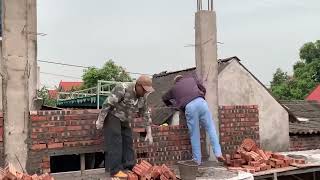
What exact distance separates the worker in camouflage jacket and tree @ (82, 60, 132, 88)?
22067 mm

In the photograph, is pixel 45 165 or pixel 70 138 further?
pixel 70 138

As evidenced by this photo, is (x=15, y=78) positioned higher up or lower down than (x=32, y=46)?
lower down

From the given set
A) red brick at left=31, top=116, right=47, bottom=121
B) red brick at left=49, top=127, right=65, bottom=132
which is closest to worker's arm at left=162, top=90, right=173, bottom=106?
red brick at left=49, top=127, right=65, bottom=132

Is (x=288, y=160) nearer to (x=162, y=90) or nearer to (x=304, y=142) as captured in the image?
(x=304, y=142)

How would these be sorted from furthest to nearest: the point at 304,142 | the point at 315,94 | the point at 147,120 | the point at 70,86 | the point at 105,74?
1. the point at 70,86
2. the point at 315,94
3. the point at 105,74
4. the point at 304,142
5. the point at 147,120

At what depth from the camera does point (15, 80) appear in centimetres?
598

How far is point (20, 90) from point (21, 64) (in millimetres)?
333

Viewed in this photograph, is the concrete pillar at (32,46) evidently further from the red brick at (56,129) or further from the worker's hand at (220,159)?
the worker's hand at (220,159)

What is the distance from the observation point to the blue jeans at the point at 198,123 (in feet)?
23.5

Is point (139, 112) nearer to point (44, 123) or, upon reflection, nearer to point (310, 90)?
point (44, 123)

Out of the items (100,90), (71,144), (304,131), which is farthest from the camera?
(100,90)

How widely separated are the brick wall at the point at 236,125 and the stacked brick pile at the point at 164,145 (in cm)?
49

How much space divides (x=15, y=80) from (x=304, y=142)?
26.3 ft

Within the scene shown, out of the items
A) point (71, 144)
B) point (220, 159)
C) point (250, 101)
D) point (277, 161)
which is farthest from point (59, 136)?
point (250, 101)
